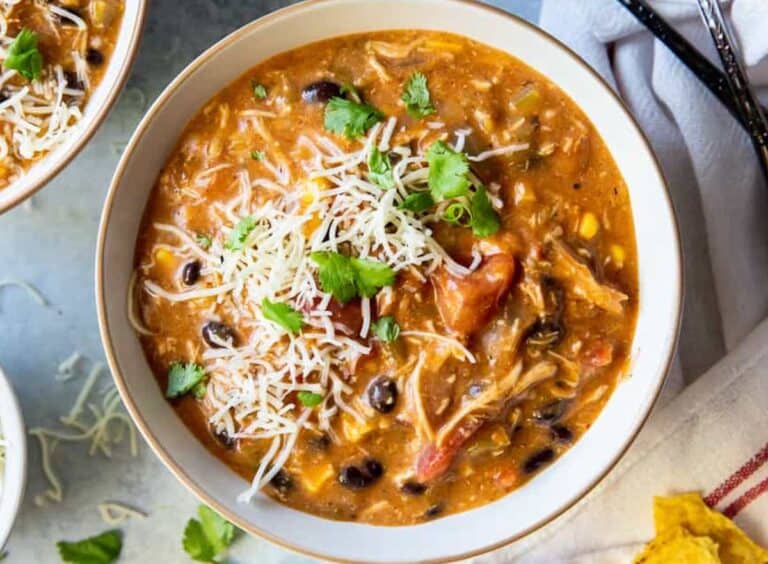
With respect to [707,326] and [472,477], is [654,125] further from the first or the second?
[472,477]

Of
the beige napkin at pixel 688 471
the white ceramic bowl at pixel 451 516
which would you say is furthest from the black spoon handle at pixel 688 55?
the beige napkin at pixel 688 471

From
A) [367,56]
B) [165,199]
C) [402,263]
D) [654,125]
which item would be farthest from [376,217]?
[654,125]

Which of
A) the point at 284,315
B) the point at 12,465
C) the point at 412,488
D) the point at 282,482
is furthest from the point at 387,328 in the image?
the point at 12,465

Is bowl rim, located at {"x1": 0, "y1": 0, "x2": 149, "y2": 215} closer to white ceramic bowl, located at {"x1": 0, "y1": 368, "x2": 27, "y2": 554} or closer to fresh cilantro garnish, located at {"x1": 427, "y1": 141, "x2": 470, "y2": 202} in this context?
white ceramic bowl, located at {"x1": 0, "y1": 368, "x2": 27, "y2": 554}

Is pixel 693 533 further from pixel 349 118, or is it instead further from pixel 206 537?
pixel 349 118

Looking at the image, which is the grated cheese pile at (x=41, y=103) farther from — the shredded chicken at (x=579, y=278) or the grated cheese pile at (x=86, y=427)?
the shredded chicken at (x=579, y=278)

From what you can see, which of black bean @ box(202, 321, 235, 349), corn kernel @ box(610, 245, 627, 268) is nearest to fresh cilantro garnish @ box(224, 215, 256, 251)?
black bean @ box(202, 321, 235, 349)
